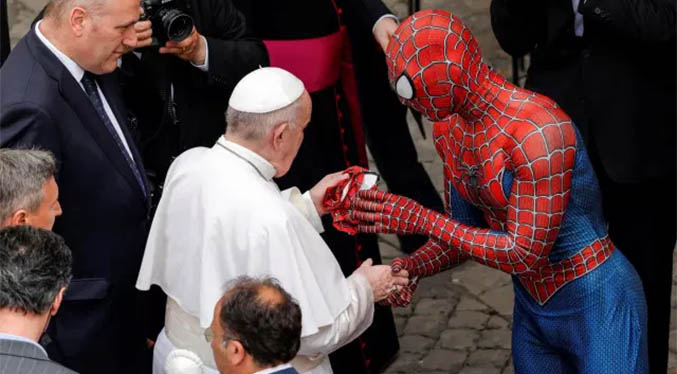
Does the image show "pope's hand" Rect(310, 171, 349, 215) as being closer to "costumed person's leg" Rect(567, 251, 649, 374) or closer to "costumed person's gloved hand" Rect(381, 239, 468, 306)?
"costumed person's gloved hand" Rect(381, 239, 468, 306)

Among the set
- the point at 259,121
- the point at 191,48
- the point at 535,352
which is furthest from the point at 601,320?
the point at 191,48

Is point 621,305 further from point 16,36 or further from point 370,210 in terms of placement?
point 16,36

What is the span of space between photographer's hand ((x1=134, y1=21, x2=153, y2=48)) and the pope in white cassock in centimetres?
65

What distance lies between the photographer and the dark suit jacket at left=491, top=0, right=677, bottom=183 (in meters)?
4.88

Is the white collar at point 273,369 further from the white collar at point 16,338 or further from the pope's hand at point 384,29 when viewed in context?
the pope's hand at point 384,29

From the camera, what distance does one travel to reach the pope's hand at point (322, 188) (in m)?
4.36

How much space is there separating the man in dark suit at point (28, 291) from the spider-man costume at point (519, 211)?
1.13 meters

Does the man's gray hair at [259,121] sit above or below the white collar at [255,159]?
above

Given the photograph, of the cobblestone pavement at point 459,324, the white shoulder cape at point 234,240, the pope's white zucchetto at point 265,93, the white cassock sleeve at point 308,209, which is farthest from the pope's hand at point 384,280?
→ the cobblestone pavement at point 459,324

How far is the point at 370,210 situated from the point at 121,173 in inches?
39.9

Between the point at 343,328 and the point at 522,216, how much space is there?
684mm

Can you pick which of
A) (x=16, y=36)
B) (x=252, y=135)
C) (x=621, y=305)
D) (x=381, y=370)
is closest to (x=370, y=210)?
(x=252, y=135)

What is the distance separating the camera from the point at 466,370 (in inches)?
235

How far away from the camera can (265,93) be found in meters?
4.18
